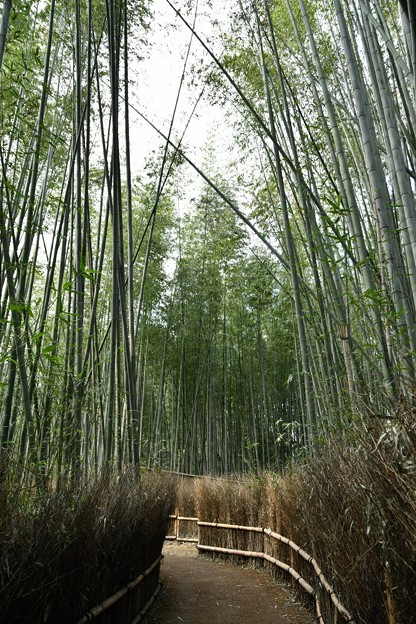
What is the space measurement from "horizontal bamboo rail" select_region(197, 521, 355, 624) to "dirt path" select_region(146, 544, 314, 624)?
0.51 ft

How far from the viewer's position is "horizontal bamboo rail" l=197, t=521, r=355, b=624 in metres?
2.16

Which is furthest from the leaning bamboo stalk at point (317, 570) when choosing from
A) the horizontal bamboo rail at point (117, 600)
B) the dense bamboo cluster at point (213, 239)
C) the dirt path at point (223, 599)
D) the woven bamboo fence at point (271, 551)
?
the horizontal bamboo rail at point (117, 600)

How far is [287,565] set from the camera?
4.14m

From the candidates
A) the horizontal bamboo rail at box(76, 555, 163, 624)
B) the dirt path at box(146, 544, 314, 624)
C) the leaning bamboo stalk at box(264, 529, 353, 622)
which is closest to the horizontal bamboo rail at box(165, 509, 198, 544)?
the dirt path at box(146, 544, 314, 624)

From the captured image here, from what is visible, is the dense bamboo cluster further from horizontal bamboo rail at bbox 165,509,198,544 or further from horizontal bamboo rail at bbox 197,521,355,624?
horizontal bamboo rail at bbox 165,509,198,544

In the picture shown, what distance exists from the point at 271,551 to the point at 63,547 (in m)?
3.57

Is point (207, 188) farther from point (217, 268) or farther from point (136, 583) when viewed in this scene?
point (136, 583)

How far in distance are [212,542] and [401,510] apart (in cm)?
584

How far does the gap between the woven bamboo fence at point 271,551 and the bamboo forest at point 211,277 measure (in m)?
0.14

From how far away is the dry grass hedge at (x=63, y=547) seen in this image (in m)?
1.52

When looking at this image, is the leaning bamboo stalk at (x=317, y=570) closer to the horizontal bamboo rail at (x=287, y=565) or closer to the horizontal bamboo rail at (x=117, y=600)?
the horizontal bamboo rail at (x=287, y=565)

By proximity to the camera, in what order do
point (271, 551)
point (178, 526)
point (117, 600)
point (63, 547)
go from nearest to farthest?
point (63, 547)
point (117, 600)
point (271, 551)
point (178, 526)

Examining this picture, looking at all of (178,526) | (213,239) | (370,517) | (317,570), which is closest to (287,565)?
(317,570)

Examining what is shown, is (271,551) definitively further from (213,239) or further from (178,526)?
(213,239)
